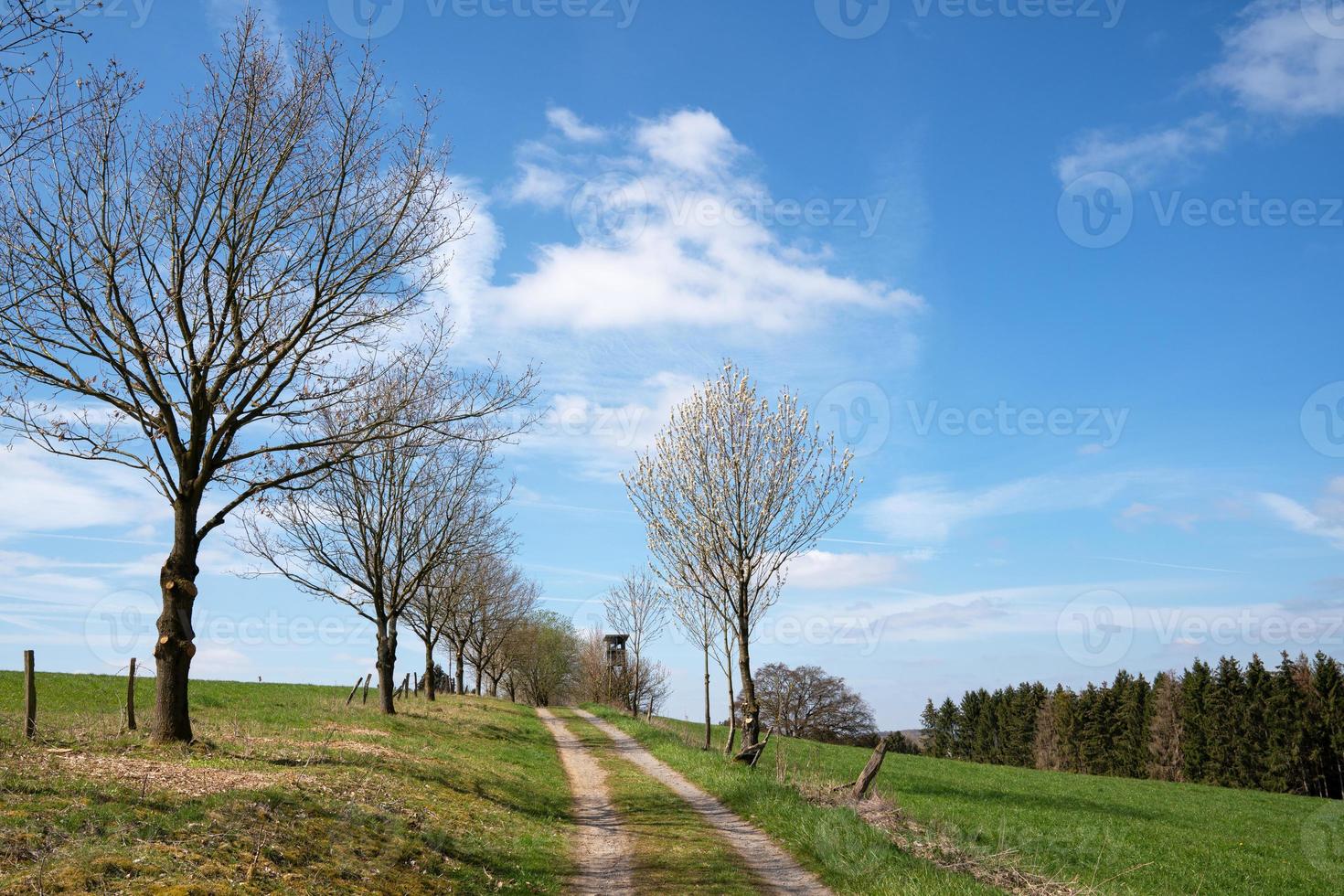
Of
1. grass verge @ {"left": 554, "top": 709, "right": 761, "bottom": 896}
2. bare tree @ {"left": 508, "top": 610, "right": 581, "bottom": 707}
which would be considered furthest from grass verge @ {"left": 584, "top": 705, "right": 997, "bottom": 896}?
bare tree @ {"left": 508, "top": 610, "right": 581, "bottom": 707}

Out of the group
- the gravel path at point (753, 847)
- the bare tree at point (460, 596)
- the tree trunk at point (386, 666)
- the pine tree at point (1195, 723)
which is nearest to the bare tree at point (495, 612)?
the bare tree at point (460, 596)

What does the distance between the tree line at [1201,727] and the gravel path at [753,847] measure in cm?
6121

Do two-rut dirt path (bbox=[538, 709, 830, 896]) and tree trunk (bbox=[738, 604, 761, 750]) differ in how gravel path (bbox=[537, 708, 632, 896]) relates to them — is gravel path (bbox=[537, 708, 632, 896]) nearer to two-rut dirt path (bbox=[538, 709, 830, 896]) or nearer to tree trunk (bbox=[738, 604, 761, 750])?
two-rut dirt path (bbox=[538, 709, 830, 896])

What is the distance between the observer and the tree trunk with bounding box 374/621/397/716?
25797mm

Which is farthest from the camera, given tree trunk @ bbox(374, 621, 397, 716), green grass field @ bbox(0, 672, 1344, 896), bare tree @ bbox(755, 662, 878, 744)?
bare tree @ bbox(755, 662, 878, 744)

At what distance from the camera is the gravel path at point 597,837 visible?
9922 millimetres

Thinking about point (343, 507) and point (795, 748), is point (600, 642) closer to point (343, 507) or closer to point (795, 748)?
point (795, 748)

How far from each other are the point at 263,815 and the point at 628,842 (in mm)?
5217

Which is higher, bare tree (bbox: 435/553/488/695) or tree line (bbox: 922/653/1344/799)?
bare tree (bbox: 435/553/488/695)

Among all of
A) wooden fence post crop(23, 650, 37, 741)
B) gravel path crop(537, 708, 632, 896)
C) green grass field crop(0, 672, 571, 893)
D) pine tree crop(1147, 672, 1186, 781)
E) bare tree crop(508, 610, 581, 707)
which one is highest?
wooden fence post crop(23, 650, 37, 741)

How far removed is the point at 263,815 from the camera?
29.6ft

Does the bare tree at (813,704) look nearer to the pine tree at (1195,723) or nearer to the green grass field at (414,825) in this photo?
the pine tree at (1195,723)

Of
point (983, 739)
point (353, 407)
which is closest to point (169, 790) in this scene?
point (353, 407)

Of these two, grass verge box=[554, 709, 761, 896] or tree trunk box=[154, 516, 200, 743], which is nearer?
grass verge box=[554, 709, 761, 896]
